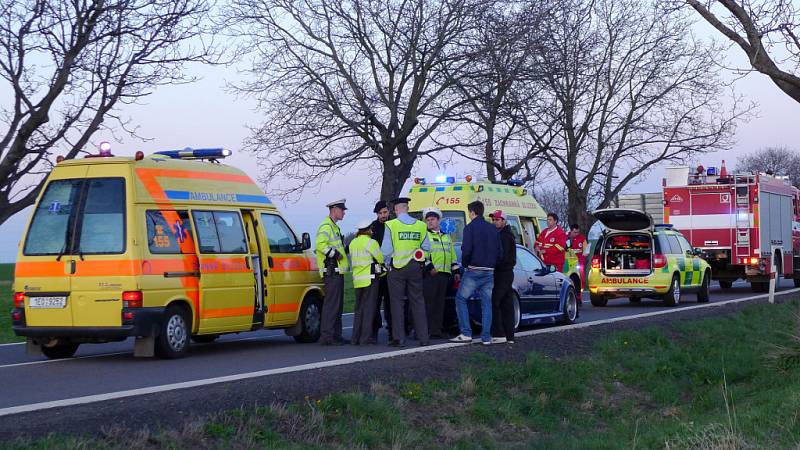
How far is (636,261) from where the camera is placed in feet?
77.7

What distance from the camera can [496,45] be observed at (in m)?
26.7

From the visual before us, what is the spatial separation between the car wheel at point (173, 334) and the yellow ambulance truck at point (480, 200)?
617 cm

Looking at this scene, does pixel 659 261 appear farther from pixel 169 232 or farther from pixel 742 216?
pixel 169 232

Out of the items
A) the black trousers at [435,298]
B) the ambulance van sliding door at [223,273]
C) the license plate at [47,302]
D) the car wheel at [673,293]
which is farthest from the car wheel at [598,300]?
the license plate at [47,302]

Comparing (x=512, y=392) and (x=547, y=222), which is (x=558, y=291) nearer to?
(x=547, y=222)

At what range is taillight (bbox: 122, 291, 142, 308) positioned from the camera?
41.1 ft

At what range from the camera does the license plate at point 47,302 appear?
41.8ft

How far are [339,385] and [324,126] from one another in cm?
1795

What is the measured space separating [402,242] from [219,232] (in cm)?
237

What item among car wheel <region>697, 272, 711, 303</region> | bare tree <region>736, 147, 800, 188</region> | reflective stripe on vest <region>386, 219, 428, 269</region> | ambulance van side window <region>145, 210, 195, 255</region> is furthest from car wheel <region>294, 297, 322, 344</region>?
bare tree <region>736, 147, 800, 188</region>

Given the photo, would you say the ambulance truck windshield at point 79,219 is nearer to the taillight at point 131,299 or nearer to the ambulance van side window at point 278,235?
the taillight at point 131,299

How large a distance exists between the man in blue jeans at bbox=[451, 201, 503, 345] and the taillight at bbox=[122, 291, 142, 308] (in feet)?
13.8

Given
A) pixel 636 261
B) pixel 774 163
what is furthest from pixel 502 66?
pixel 774 163

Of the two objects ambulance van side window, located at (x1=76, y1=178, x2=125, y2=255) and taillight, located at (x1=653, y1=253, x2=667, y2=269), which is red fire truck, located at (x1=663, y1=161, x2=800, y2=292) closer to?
taillight, located at (x1=653, y1=253, x2=667, y2=269)
